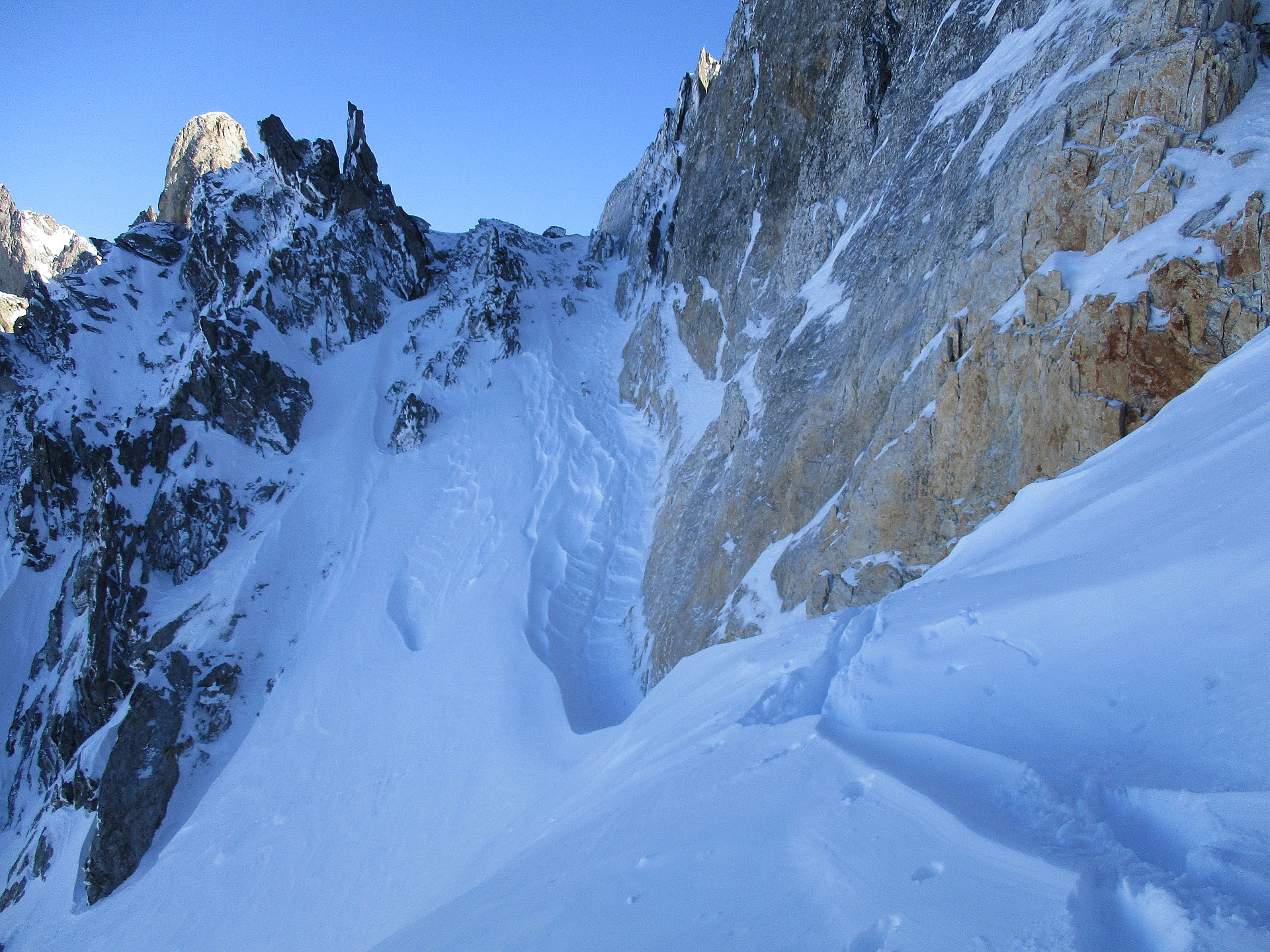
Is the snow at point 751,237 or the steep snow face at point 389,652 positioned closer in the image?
the steep snow face at point 389,652

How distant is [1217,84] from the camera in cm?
603

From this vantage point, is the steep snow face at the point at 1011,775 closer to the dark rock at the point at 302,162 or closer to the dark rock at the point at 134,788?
the dark rock at the point at 134,788

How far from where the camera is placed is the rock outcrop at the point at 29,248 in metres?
48.1

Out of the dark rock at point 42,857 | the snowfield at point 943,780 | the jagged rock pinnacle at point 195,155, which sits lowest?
the snowfield at point 943,780

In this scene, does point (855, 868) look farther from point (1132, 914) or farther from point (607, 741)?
point (607, 741)

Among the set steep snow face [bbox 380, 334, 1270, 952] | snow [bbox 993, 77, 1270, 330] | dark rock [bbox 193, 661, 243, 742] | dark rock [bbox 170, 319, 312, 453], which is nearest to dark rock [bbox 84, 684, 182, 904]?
dark rock [bbox 193, 661, 243, 742]

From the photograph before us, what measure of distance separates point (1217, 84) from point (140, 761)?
77.3 feet

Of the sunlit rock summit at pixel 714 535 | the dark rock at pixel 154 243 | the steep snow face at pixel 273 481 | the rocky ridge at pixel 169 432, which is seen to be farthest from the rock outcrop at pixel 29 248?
the sunlit rock summit at pixel 714 535

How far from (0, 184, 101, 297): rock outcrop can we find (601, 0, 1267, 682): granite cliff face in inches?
2243

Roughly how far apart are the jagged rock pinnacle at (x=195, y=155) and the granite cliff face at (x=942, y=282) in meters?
41.1

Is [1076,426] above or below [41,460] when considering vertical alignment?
below

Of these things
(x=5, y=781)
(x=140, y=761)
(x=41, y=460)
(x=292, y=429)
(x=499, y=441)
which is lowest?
(x=140, y=761)

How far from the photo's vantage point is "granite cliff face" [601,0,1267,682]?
19.3ft

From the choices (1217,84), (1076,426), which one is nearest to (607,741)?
(1076,426)
